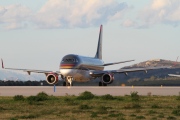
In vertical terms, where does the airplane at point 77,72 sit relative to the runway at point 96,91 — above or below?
above

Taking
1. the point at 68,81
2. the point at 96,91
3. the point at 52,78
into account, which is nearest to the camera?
the point at 96,91

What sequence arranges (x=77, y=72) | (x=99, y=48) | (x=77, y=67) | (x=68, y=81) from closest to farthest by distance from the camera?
(x=77, y=67), (x=77, y=72), (x=68, y=81), (x=99, y=48)

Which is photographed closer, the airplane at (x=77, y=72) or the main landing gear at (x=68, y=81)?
the airplane at (x=77, y=72)

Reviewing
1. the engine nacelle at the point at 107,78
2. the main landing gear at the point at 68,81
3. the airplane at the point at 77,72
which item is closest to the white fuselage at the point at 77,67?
the airplane at the point at 77,72

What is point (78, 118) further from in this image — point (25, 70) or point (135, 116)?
point (25, 70)

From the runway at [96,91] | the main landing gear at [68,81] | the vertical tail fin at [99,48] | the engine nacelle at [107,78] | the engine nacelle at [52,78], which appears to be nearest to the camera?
the runway at [96,91]

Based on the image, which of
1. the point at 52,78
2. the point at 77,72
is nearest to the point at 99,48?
the point at 52,78

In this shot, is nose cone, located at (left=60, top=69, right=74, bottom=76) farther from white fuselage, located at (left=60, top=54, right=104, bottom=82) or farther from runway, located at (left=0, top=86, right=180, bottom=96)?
runway, located at (left=0, top=86, right=180, bottom=96)

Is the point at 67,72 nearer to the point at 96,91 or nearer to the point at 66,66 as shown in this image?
the point at 66,66

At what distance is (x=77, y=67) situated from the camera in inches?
3196

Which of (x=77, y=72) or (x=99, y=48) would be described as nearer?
(x=77, y=72)

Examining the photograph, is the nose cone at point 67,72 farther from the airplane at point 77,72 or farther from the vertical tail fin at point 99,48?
the vertical tail fin at point 99,48

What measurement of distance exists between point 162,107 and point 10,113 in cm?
814

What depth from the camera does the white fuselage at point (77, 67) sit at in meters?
80.1
